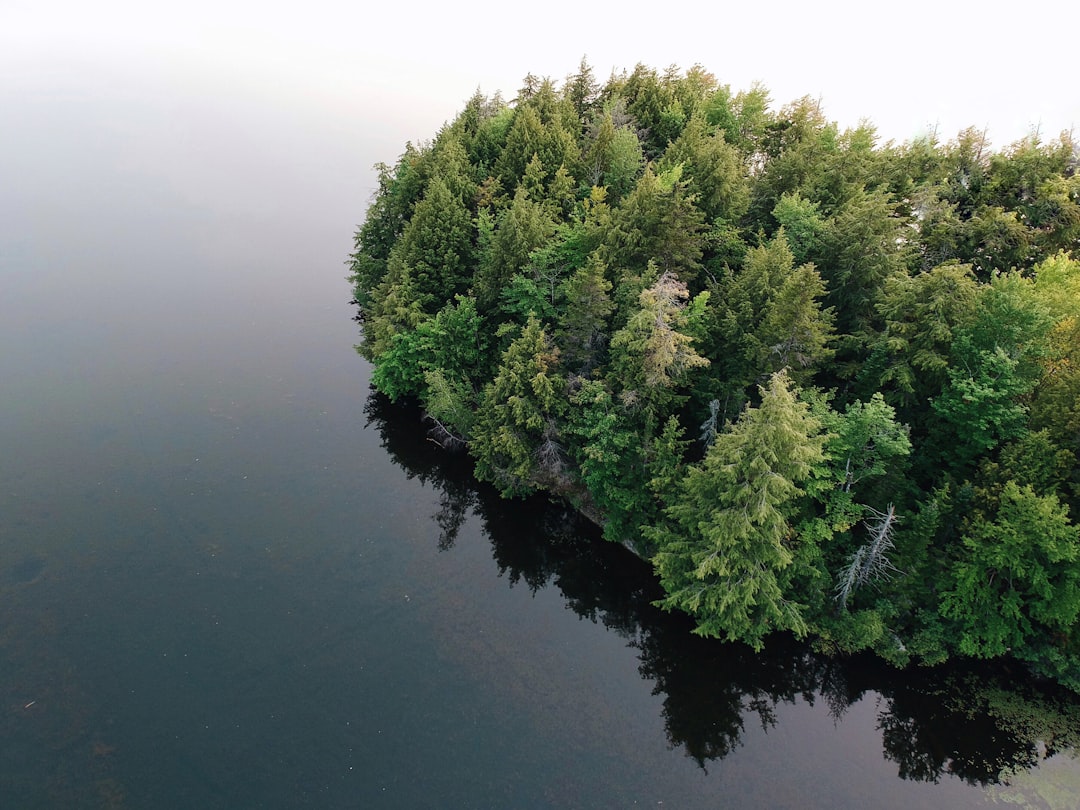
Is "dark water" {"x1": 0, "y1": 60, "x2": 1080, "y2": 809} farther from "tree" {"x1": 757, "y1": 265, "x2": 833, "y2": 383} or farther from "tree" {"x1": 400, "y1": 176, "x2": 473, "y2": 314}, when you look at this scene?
"tree" {"x1": 757, "y1": 265, "x2": 833, "y2": 383}

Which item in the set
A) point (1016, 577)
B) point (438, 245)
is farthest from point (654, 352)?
point (438, 245)

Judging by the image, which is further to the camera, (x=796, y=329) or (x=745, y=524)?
(x=796, y=329)

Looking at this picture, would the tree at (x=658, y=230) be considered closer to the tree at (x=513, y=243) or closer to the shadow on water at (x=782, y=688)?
the tree at (x=513, y=243)

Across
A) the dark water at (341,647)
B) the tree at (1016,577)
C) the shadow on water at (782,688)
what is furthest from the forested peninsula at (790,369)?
the dark water at (341,647)

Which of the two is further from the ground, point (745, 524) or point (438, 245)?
point (438, 245)

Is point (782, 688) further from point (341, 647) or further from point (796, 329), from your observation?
point (341, 647)

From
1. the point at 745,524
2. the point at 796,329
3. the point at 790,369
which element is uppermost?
the point at 796,329
